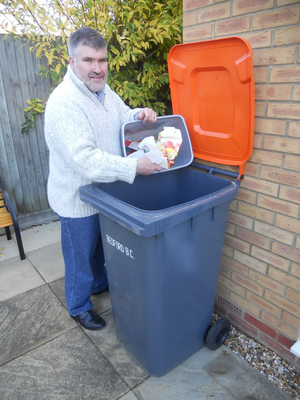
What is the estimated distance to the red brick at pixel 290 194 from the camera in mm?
1806

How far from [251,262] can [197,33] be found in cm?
160

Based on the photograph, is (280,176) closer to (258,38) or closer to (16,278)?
(258,38)

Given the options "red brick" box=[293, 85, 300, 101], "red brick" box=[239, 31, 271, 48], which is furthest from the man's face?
"red brick" box=[293, 85, 300, 101]

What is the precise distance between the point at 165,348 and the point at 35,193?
288 cm

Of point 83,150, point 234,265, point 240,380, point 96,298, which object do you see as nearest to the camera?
point 83,150

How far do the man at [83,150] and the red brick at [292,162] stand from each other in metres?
0.75

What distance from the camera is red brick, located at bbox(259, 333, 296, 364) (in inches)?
80.7

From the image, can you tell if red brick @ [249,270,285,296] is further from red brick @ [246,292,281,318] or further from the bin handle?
the bin handle

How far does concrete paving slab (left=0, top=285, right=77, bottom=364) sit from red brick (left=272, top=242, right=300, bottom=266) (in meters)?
1.61

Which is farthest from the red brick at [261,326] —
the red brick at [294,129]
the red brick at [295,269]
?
the red brick at [294,129]

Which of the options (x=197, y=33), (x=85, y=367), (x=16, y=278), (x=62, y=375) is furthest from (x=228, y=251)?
(x=16, y=278)

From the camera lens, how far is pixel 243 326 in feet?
7.68

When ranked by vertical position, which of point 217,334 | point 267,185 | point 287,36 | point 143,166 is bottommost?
point 217,334

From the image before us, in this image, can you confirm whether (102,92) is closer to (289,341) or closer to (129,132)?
(129,132)
